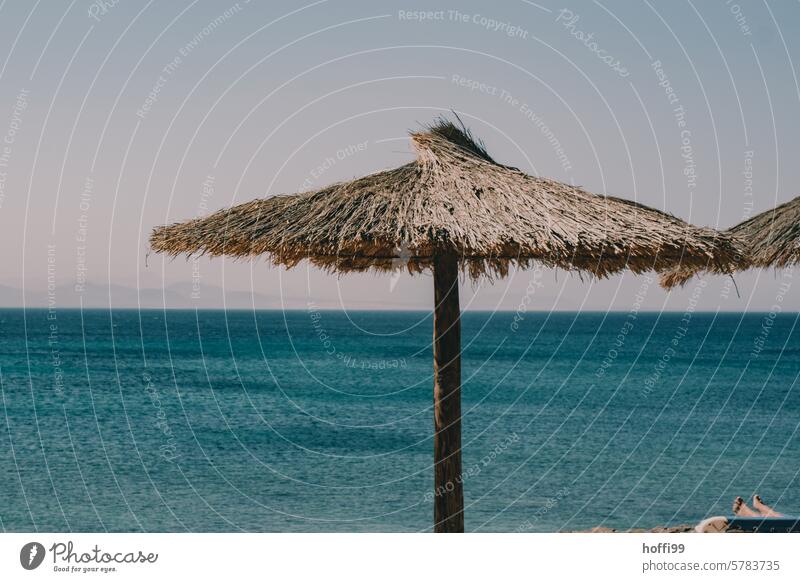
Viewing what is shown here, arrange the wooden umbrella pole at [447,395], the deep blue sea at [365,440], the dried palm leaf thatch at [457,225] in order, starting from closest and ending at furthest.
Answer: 1. the dried palm leaf thatch at [457,225]
2. the wooden umbrella pole at [447,395]
3. the deep blue sea at [365,440]

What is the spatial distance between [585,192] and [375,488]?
13.0 meters

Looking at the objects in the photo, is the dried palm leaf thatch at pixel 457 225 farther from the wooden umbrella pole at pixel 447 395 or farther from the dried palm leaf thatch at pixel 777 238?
the dried palm leaf thatch at pixel 777 238

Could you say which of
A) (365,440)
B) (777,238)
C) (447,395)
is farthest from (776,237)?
(365,440)

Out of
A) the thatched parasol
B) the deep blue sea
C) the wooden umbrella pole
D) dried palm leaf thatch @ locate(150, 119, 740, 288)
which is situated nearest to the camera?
dried palm leaf thatch @ locate(150, 119, 740, 288)

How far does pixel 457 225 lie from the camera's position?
636 centimetres

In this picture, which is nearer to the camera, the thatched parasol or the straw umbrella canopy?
the straw umbrella canopy

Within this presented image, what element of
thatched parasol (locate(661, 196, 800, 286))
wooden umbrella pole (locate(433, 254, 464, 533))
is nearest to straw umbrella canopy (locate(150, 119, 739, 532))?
wooden umbrella pole (locate(433, 254, 464, 533))

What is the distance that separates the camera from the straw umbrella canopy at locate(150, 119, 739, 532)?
6355 mm

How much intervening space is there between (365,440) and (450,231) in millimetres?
21384

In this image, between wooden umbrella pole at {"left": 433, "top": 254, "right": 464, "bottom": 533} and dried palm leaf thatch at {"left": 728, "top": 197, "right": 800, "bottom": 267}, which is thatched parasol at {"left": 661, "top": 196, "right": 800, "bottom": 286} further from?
wooden umbrella pole at {"left": 433, "top": 254, "right": 464, "bottom": 533}

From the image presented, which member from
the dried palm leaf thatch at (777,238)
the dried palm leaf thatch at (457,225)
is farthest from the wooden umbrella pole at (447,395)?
the dried palm leaf thatch at (777,238)

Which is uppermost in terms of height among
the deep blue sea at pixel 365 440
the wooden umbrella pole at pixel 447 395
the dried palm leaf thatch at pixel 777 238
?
the dried palm leaf thatch at pixel 777 238

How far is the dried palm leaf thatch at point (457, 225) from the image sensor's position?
6.34 m

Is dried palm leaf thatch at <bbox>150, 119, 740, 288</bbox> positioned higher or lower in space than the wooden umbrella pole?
higher
